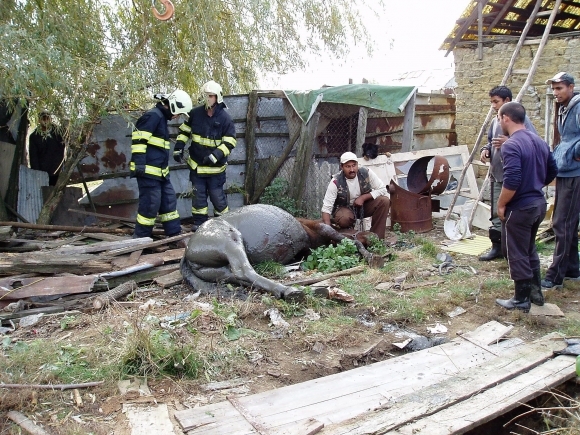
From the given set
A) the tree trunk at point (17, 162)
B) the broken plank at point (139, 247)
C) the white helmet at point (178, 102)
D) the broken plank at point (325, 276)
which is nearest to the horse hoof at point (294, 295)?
the broken plank at point (325, 276)

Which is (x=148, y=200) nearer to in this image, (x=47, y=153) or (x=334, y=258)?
(x=334, y=258)

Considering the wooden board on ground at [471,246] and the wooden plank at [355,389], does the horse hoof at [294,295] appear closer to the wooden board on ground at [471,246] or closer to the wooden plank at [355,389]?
the wooden plank at [355,389]

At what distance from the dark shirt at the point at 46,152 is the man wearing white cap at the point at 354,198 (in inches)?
198

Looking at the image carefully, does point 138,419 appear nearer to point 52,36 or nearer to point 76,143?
point 52,36

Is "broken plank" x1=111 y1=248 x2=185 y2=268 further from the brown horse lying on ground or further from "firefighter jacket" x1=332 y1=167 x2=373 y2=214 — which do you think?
"firefighter jacket" x1=332 y1=167 x2=373 y2=214

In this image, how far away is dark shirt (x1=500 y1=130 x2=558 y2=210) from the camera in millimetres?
4555

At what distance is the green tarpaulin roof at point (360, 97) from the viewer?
27.2 feet

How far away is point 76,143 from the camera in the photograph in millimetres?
8297

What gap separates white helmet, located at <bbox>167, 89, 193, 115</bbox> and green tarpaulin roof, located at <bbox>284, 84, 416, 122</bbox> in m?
2.45

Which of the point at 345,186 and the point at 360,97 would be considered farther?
the point at 360,97

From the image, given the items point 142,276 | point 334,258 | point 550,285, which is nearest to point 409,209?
point 334,258

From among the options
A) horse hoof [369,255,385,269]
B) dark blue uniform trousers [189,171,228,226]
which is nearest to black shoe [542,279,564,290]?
horse hoof [369,255,385,269]

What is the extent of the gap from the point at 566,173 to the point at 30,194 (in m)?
7.75

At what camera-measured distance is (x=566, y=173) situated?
5.25m
